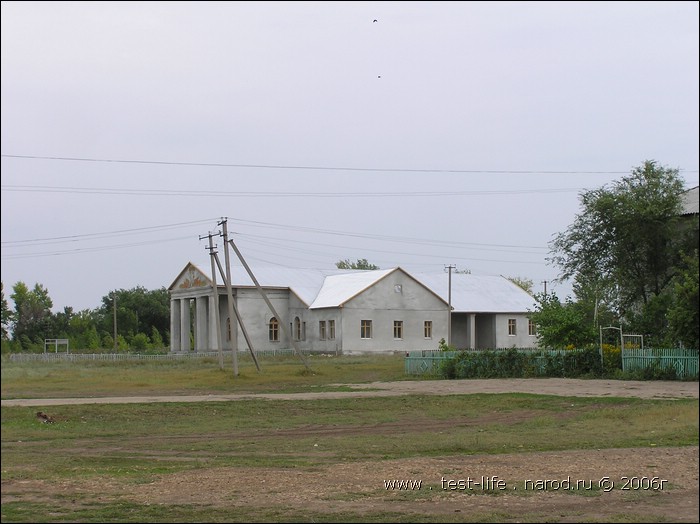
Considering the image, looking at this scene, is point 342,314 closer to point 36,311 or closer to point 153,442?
point 153,442

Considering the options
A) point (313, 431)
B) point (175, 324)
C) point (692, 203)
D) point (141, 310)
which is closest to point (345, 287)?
point (175, 324)

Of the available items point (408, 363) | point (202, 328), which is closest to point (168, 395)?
point (408, 363)

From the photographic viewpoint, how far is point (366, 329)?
71.6m

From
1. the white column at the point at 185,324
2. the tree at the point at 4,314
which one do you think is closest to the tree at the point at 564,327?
the tree at the point at 4,314

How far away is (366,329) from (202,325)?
14403 mm

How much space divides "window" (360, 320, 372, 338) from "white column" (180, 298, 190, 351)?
17.0 metres

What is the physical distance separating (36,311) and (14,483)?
241 inches

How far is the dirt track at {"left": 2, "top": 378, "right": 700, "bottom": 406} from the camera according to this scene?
2747cm

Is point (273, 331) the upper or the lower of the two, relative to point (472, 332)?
upper

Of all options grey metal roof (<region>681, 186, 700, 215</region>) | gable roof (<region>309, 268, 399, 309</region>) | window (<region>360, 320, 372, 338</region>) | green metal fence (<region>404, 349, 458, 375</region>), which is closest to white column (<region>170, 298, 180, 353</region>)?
gable roof (<region>309, 268, 399, 309</region>)

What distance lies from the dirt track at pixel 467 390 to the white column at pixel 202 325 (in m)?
37.9

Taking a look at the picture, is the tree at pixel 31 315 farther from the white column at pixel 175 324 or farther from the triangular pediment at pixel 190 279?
the white column at pixel 175 324

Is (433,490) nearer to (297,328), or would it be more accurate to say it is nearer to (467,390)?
(467,390)

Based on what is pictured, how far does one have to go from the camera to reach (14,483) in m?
11.8
